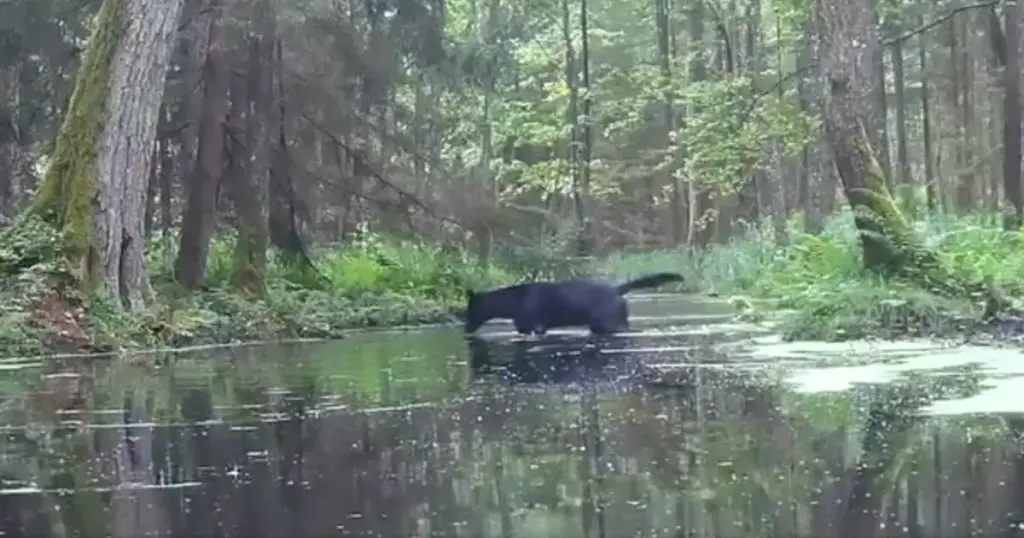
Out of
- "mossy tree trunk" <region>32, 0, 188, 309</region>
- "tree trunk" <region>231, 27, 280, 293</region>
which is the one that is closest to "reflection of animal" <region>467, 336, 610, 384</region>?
"mossy tree trunk" <region>32, 0, 188, 309</region>

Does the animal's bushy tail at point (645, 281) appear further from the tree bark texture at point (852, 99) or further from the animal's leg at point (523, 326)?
the tree bark texture at point (852, 99)

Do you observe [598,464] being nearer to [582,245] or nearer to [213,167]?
[213,167]

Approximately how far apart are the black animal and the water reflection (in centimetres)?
522

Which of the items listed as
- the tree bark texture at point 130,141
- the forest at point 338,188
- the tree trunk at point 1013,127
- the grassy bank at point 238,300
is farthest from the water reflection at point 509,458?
the tree trunk at point 1013,127

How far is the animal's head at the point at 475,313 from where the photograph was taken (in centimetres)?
1505

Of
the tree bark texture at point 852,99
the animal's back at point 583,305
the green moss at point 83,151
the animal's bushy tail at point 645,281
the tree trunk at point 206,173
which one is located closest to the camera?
the tree bark texture at point 852,99

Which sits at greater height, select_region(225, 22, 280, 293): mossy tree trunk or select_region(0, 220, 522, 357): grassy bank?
select_region(225, 22, 280, 293): mossy tree trunk

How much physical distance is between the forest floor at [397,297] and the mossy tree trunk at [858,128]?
1.11 ft

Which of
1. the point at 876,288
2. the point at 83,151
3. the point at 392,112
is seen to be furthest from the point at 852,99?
the point at 392,112

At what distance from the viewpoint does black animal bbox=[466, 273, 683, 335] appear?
14023 mm

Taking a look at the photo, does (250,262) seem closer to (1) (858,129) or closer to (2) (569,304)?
(2) (569,304)

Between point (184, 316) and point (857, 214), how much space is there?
21.4ft

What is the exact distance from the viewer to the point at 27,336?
11.7 m

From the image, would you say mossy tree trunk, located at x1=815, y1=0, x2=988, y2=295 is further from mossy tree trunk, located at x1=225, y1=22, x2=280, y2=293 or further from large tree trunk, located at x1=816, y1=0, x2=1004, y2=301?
mossy tree trunk, located at x1=225, y1=22, x2=280, y2=293
